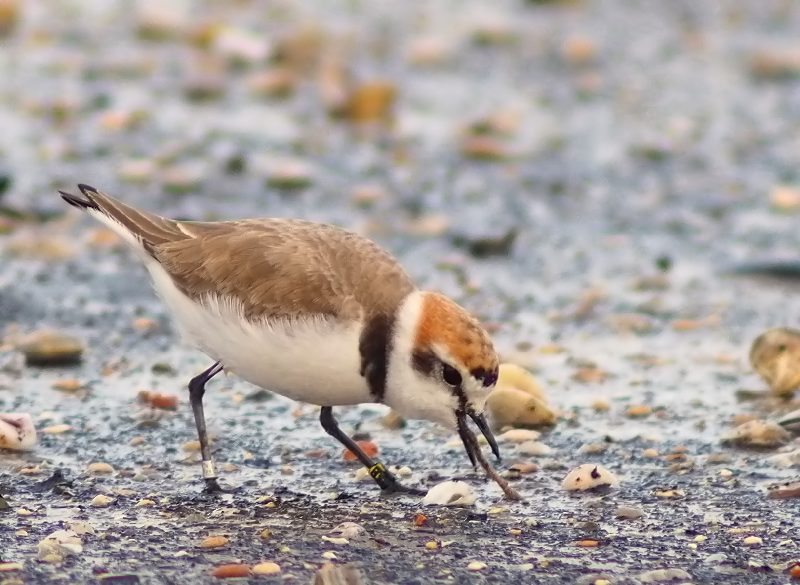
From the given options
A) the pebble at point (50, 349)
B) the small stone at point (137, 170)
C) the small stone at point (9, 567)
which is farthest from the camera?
the small stone at point (137, 170)

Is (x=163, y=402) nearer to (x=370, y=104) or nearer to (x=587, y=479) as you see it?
(x=587, y=479)

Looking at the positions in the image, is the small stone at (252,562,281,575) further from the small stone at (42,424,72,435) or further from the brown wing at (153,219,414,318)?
the small stone at (42,424,72,435)

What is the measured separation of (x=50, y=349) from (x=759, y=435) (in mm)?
3124

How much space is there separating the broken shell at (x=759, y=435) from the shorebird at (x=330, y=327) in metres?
1.19

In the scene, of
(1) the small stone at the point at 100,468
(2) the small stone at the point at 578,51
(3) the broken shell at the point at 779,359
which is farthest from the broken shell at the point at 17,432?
(2) the small stone at the point at 578,51

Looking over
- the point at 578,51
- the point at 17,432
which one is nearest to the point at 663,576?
the point at 17,432

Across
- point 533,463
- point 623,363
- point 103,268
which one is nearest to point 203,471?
point 533,463

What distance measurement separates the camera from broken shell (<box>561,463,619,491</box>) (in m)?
5.08

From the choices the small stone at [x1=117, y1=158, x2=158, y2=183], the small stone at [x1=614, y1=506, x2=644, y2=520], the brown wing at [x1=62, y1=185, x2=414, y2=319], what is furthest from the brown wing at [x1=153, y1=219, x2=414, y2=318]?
the small stone at [x1=117, y1=158, x2=158, y2=183]

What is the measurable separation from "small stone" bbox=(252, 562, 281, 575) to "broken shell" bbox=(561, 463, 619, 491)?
4.31 feet

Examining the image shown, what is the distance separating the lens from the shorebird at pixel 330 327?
483 centimetres

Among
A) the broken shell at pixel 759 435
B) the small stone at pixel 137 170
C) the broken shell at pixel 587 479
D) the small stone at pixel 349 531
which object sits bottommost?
the small stone at pixel 349 531

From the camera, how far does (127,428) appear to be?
18.9ft

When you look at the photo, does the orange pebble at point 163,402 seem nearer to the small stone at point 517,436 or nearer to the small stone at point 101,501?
the small stone at point 101,501
